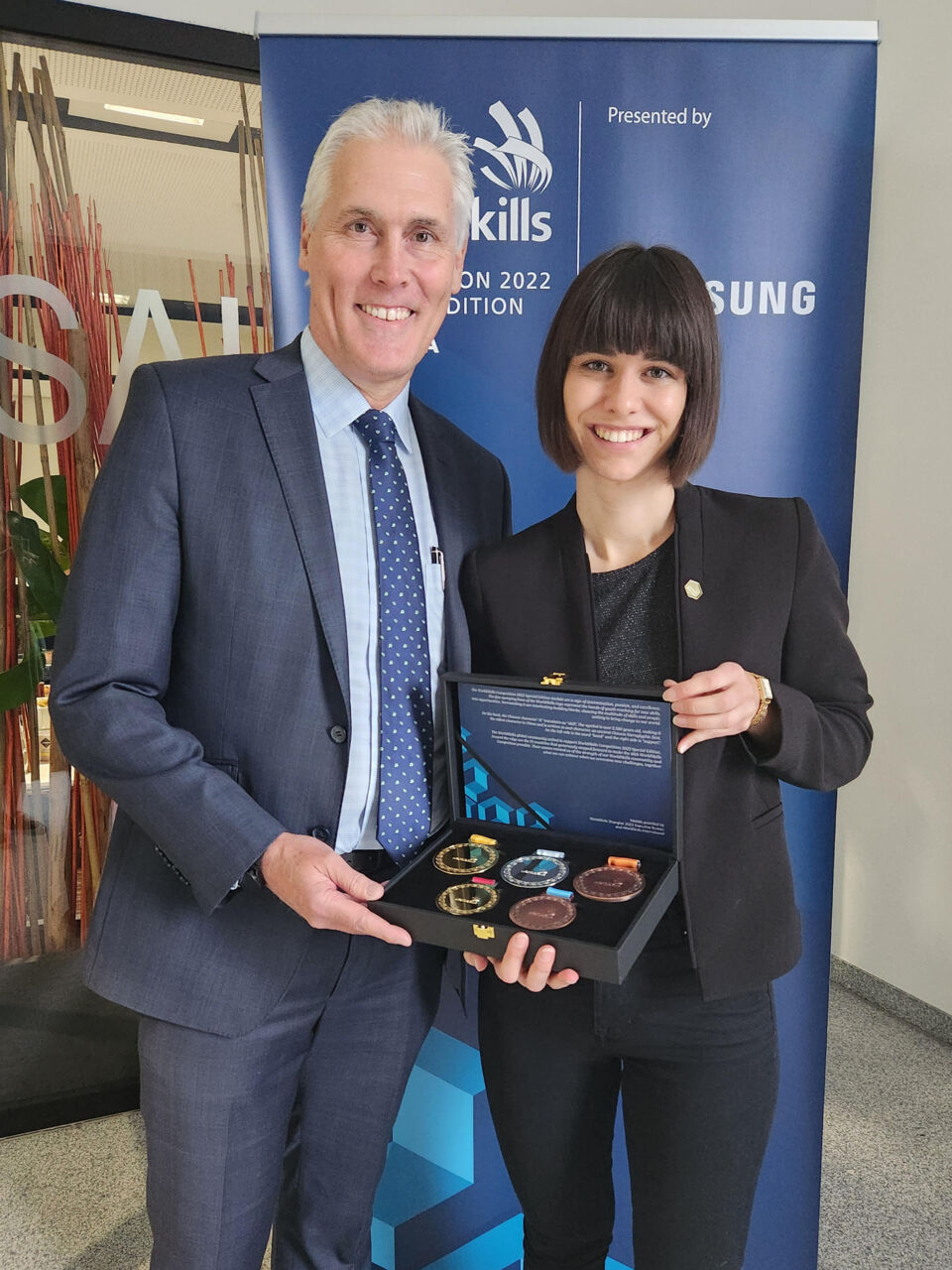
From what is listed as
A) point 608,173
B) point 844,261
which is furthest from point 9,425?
point 844,261

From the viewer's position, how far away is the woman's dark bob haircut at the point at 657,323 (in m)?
1.35

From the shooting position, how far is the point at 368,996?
149cm

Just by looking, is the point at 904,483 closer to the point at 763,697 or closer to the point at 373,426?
the point at 763,697

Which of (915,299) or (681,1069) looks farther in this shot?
(915,299)

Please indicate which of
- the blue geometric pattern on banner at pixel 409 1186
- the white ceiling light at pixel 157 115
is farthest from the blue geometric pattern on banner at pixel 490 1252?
the white ceiling light at pixel 157 115

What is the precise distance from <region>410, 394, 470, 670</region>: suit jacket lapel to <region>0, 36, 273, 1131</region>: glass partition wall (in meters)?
1.51

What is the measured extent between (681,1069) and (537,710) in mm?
576

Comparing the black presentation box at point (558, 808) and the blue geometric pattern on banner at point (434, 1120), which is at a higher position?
the black presentation box at point (558, 808)

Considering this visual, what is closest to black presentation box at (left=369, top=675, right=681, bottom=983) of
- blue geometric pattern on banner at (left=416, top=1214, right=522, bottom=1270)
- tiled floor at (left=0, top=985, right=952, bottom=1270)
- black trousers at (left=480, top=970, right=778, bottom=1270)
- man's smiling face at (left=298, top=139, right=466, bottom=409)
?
black trousers at (left=480, top=970, right=778, bottom=1270)

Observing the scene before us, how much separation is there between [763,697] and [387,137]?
978 mm

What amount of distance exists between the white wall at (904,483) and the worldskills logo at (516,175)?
5.28 ft

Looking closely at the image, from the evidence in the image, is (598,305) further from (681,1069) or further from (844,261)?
(681,1069)

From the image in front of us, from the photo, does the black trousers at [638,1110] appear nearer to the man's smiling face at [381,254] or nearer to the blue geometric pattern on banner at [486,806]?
the blue geometric pattern on banner at [486,806]

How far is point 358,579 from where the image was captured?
1431 mm
